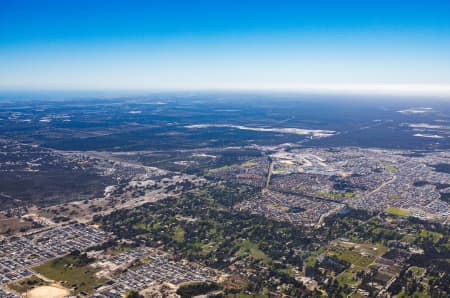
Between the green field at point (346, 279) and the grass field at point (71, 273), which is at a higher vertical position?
the grass field at point (71, 273)

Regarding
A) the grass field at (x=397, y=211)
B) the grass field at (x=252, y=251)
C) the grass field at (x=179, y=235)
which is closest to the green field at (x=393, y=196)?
the grass field at (x=397, y=211)

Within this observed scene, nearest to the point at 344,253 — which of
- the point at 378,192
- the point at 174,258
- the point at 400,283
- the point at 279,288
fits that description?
the point at 400,283

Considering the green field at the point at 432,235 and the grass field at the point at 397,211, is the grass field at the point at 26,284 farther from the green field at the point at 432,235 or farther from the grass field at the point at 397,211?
the grass field at the point at 397,211

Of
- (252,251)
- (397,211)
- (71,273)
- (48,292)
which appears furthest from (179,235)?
(397,211)

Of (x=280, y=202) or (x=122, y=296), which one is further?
(x=280, y=202)

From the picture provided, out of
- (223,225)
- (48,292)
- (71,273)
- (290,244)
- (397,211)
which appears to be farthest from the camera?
(397,211)

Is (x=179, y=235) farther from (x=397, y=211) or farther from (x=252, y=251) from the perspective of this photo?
(x=397, y=211)

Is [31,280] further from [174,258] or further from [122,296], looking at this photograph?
[174,258]

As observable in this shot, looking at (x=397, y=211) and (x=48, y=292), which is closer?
(x=48, y=292)
